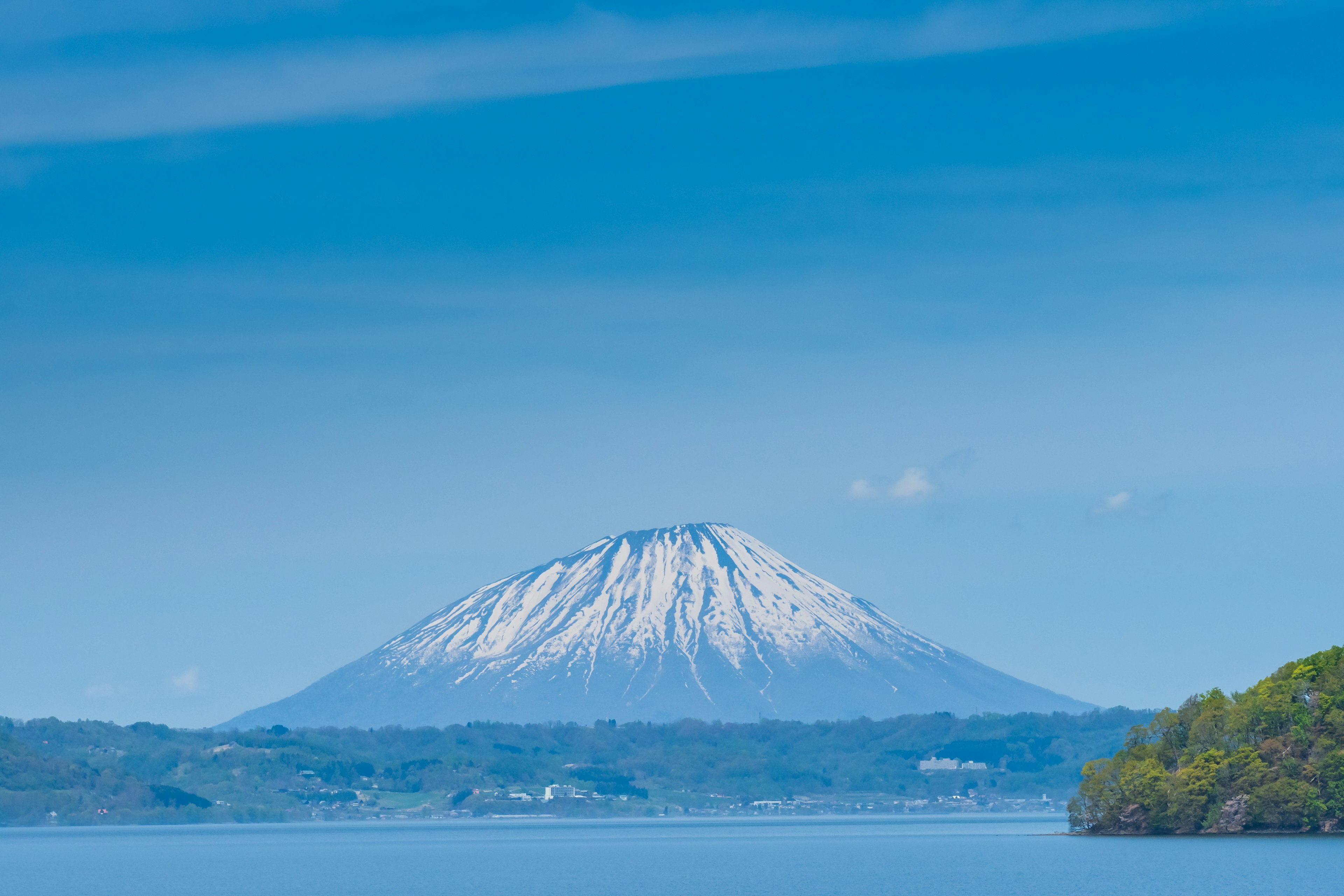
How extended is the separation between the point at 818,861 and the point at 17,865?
7676 cm

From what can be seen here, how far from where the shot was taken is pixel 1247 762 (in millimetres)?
145250

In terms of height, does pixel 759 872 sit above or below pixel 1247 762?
below

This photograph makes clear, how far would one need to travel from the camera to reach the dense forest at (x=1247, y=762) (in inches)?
5605

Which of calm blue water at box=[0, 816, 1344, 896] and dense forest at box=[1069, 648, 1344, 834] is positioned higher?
dense forest at box=[1069, 648, 1344, 834]

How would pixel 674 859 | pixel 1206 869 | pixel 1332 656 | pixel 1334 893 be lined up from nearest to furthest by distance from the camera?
pixel 1334 893 < pixel 1206 869 < pixel 1332 656 < pixel 674 859

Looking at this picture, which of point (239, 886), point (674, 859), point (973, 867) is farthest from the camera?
point (674, 859)

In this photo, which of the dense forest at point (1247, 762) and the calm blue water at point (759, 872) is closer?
the calm blue water at point (759, 872)

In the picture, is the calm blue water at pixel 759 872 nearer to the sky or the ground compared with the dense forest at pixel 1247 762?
nearer to the ground

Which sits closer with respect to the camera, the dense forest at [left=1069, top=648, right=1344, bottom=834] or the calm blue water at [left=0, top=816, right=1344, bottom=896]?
the calm blue water at [left=0, top=816, right=1344, bottom=896]

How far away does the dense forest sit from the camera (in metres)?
142

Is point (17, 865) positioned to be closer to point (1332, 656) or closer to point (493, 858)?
point (493, 858)

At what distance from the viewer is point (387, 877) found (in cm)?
14012

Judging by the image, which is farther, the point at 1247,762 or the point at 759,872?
the point at 1247,762

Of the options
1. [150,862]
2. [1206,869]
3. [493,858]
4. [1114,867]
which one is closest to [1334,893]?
[1206,869]
